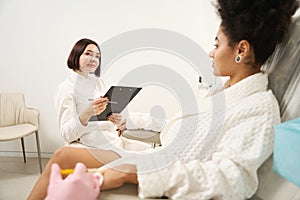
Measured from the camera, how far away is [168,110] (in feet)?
7.64

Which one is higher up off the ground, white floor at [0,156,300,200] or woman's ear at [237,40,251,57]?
woman's ear at [237,40,251,57]

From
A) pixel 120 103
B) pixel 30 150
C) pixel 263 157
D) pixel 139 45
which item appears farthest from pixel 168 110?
pixel 263 157

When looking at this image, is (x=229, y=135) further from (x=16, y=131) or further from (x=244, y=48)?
(x=16, y=131)

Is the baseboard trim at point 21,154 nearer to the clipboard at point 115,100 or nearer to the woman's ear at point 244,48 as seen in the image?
the clipboard at point 115,100

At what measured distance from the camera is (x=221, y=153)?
2.47 feet

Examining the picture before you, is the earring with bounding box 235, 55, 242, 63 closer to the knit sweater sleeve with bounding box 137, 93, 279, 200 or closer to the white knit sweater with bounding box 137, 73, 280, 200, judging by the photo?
the white knit sweater with bounding box 137, 73, 280, 200

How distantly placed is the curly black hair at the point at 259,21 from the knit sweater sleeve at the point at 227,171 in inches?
9.2

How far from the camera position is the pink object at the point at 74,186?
0.63 metres

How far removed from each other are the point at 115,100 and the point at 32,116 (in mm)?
1221

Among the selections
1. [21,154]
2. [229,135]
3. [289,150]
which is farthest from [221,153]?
[21,154]

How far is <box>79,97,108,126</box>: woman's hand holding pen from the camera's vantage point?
140cm

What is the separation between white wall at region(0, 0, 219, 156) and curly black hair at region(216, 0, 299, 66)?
1.23 meters

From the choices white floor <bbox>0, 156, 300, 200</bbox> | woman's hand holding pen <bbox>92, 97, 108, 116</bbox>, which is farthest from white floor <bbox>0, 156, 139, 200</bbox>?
woman's hand holding pen <bbox>92, 97, 108, 116</bbox>

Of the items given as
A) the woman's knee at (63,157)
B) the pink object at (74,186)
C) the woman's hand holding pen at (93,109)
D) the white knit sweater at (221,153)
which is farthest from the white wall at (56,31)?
the pink object at (74,186)
